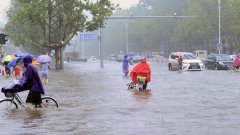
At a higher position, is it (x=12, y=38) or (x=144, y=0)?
(x=144, y=0)

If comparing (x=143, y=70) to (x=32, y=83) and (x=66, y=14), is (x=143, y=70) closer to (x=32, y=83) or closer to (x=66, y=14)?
(x=32, y=83)

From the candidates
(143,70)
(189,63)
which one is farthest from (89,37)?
(143,70)

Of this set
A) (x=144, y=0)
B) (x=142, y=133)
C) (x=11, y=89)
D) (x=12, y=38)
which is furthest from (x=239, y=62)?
(x=144, y=0)

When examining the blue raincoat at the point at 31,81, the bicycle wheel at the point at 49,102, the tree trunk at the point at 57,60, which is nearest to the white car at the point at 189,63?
the tree trunk at the point at 57,60

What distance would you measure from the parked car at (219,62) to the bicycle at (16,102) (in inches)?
1347

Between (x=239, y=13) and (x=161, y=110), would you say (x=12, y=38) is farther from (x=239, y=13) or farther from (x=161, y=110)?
(x=161, y=110)

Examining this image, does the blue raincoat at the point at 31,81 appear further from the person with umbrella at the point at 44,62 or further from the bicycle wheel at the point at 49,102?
the person with umbrella at the point at 44,62

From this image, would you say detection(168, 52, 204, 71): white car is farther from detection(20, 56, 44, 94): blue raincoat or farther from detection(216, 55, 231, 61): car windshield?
detection(20, 56, 44, 94): blue raincoat

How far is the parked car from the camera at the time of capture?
48.3 metres

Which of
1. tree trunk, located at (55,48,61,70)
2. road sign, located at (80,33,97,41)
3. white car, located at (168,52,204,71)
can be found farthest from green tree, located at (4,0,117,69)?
Result: road sign, located at (80,33,97,41)

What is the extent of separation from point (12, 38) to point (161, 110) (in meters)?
59.1

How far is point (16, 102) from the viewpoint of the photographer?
53.6 feet

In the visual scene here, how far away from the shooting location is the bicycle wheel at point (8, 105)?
1546 centimetres

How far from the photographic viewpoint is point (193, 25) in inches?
3159
